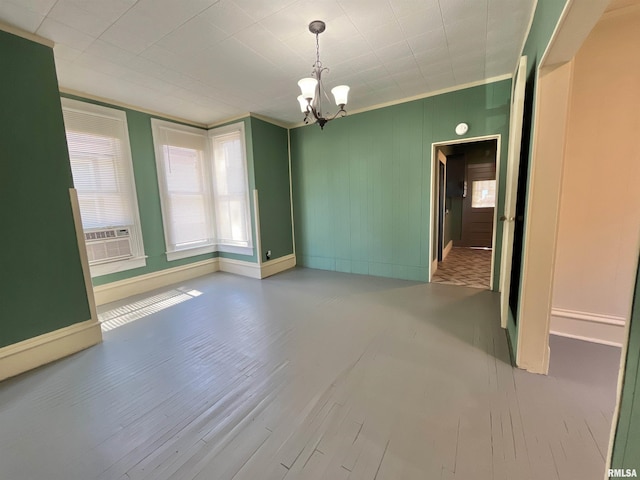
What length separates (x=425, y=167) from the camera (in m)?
3.81

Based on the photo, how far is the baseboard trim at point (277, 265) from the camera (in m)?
4.56

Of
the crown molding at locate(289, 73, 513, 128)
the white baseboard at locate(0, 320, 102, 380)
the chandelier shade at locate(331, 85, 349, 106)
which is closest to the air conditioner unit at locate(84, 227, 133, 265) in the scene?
the white baseboard at locate(0, 320, 102, 380)

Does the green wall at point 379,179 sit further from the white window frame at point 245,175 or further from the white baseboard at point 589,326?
the white baseboard at point 589,326

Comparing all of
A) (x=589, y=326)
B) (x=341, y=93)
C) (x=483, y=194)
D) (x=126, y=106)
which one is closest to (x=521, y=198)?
(x=589, y=326)

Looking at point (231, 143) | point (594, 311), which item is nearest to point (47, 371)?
point (231, 143)

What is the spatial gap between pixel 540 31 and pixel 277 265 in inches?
166

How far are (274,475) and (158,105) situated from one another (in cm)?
438

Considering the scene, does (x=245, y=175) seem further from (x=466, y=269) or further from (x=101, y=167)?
(x=466, y=269)

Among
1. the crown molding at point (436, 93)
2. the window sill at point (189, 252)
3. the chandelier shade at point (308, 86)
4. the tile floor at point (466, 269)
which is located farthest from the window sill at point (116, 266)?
the tile floor at point (466, 269)

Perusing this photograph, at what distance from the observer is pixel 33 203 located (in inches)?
85.5

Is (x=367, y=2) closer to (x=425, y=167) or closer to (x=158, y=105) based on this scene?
(x=425, y=167)

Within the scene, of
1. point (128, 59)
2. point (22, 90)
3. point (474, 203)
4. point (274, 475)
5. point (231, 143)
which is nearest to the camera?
point (274, 475)

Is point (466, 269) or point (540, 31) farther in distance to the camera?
point (466, 269)

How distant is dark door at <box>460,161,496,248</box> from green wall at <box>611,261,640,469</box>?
6332 mm
